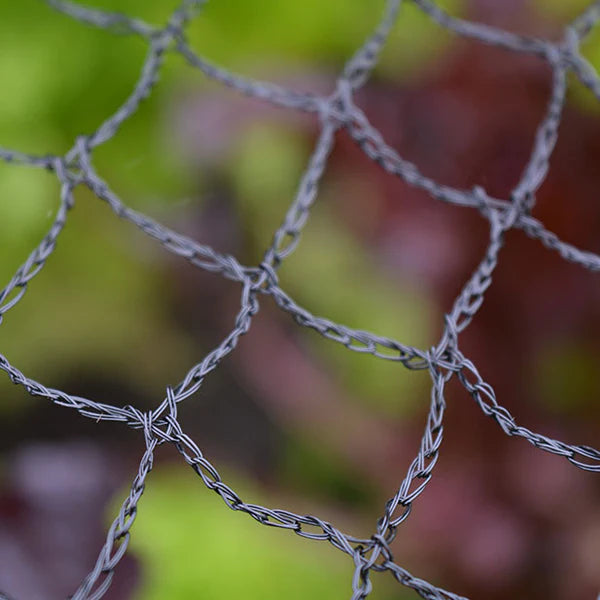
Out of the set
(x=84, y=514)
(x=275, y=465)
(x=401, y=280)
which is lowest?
(x=84, y=514)

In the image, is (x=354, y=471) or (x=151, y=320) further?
(x=151, y=320)

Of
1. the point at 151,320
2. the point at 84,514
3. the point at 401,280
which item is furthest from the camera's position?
the point at 151,320

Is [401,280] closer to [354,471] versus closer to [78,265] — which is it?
[354,471]

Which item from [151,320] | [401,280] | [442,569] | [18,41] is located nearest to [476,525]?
[442,569]

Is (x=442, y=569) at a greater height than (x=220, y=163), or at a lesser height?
lesser

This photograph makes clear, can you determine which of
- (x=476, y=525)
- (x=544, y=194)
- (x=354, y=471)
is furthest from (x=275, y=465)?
(x=544, y=194)

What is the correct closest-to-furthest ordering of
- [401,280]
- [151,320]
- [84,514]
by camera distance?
[84,514]
[401,280]
[151,320]

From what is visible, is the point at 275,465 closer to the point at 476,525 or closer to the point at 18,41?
the point at 476,525
